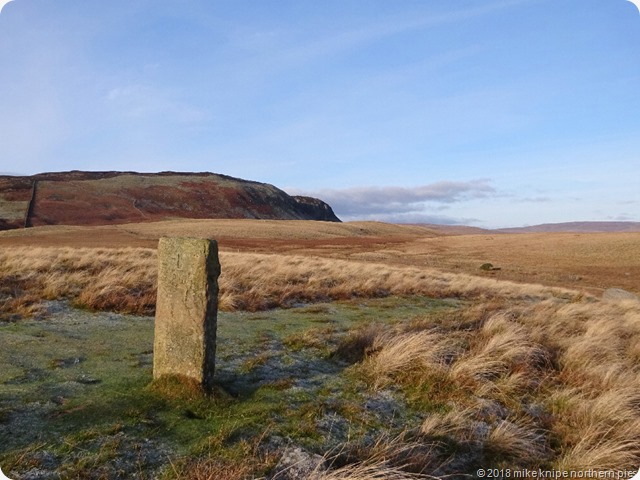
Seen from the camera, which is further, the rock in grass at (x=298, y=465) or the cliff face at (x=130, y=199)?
the cliff face at (x=130, y=199)

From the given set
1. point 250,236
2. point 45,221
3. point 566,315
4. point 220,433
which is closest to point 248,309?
point 220,433

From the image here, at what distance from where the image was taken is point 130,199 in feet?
277

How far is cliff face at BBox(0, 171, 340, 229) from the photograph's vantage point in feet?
233

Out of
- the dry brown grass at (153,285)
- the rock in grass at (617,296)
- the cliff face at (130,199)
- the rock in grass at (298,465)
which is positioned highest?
the cliff face at (130,199)

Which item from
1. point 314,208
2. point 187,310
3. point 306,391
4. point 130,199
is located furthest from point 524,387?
point 314,208

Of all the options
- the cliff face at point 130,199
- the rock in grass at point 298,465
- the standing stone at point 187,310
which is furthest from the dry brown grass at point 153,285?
the cliff face at point 130,199

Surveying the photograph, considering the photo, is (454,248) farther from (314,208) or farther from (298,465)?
(314,208)

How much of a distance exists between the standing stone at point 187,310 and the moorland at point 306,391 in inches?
9.6

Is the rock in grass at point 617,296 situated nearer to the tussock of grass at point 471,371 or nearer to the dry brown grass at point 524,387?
the tussock of grass at point 471,371

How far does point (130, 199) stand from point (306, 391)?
85579 millimetres

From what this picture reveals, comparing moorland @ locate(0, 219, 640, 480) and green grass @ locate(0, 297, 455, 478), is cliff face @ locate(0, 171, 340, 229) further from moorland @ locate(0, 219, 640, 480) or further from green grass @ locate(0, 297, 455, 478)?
green grass @ locate(0, 297, 455, 478)

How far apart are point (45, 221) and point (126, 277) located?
65781 millimetres

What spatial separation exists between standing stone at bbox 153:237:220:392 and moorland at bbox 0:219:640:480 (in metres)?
0.24

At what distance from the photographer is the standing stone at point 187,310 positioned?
5375 millimetres
